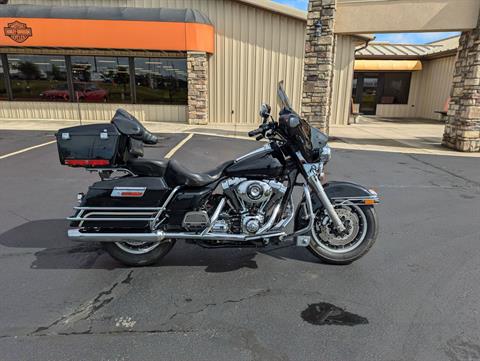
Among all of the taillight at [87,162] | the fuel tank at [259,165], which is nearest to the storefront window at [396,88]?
the fuel tank at [259,165]

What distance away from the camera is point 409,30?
9.17 metres

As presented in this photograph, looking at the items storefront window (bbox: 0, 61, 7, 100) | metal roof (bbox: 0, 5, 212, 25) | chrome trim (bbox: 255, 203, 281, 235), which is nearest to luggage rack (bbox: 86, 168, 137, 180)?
chrome trim (bbox: 255, 203, 281, 235)

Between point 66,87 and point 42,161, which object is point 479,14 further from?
point 66,87

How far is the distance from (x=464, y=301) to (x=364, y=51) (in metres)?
18.9

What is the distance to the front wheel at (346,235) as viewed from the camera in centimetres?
319

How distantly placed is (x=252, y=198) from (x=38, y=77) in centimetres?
1456

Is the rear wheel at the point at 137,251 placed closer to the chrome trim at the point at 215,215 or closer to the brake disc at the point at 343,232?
the chrome trim at the point at 215,215

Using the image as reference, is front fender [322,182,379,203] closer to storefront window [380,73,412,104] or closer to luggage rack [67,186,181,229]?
luggage rack [67,186,181,229]

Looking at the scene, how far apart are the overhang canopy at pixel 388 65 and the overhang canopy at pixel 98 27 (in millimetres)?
10164

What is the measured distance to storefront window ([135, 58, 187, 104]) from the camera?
13758 mm

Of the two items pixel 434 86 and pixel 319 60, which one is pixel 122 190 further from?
pixel 434 86

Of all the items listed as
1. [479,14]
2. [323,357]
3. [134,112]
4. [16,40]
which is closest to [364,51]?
[479,14]

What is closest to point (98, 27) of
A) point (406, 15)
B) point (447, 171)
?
point (406, 15)

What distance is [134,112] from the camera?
14.2 m
